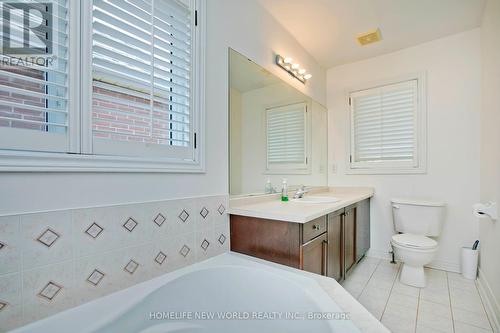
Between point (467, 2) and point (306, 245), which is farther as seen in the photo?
point (467, 2)

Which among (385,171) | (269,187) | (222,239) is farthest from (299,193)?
(385,171)

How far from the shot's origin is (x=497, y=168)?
1.72m

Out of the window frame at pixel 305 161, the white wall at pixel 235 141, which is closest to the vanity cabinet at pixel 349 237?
the window frame at pixel 305 161

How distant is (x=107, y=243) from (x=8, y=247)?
0.30 metres

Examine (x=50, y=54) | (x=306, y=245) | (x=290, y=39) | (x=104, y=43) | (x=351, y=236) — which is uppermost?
(x=290, y=39)

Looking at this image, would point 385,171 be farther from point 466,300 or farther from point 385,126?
point 466,300

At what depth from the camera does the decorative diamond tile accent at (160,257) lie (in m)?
1.21

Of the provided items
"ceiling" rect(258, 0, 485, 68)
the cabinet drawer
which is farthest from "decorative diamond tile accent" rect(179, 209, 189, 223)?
"ceiling" rect(258, 0, 485, 68)

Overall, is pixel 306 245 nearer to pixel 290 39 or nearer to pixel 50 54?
pixel 50 54

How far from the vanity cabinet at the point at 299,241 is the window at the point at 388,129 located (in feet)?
3.85

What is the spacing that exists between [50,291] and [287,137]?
81.0 inches

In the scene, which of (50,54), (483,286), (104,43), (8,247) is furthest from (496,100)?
(8,247)

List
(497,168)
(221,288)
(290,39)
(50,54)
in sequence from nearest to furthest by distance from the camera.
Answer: (50,54) → (221,288) → (497,168) → (290,39)

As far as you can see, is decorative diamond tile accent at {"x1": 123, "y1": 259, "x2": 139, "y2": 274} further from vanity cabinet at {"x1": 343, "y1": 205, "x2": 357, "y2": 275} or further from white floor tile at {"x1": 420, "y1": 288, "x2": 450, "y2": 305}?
white floor tile at {"x1": 420, "y1": 288, "x2": 450, "y2": 305}
